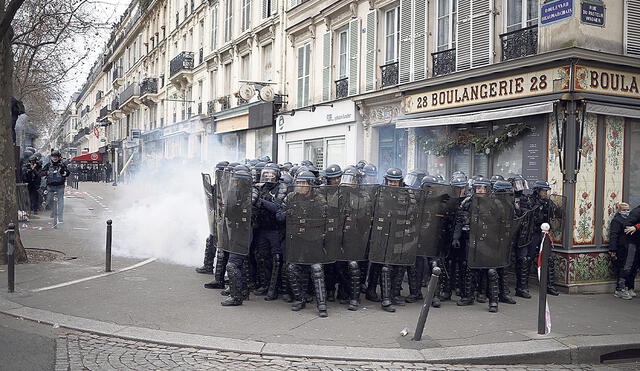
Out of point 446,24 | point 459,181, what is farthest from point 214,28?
point 459,181

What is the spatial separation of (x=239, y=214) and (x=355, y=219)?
1.48 meters

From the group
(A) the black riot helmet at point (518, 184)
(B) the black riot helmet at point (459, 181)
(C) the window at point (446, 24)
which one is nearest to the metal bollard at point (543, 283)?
(B) the black riot helmet at point (459, 181)

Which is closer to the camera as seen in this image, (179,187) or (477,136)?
(477,136)

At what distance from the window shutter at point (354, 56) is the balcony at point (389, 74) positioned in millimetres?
1277

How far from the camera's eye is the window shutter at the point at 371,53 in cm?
1504

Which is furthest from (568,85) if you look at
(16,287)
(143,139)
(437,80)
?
(143,139)

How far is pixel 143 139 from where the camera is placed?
4169 cm

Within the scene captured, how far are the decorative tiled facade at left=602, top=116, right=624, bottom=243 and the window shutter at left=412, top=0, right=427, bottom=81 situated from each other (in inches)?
173

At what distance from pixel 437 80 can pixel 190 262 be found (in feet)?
19.8

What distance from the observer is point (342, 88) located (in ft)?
55.3

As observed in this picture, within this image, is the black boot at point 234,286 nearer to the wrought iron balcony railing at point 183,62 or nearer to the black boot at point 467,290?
the black boot at point 467,290

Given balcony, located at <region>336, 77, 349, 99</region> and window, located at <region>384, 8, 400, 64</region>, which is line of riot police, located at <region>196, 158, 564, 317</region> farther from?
balcony, located at <region>336, 77, 349, 99</region>

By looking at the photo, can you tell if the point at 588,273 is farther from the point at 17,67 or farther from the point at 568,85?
the point at 17,67

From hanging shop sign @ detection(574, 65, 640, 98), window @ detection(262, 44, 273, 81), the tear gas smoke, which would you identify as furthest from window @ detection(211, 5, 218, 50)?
hanging shop sign @ detection(574, 65, 640, 98)
